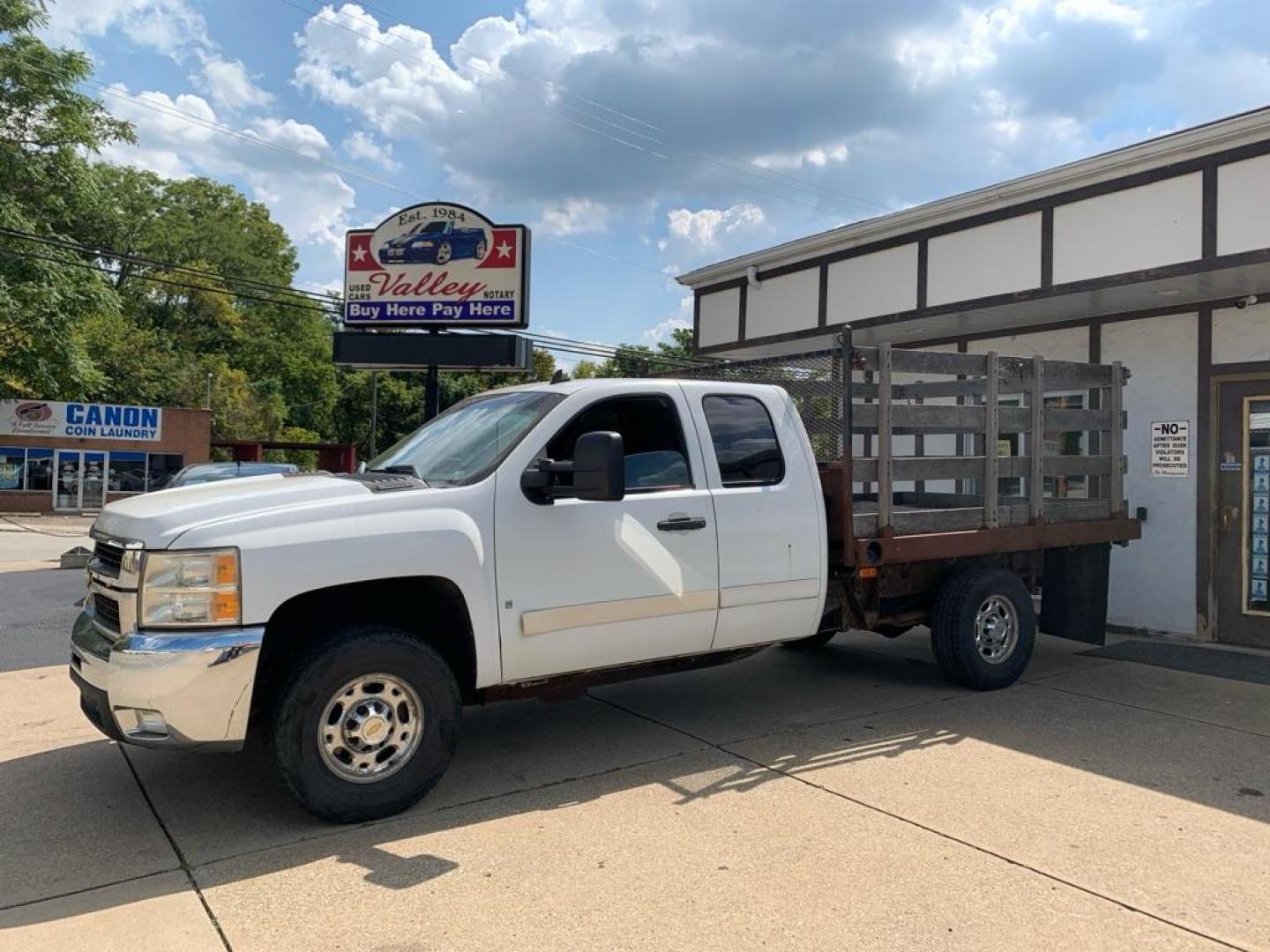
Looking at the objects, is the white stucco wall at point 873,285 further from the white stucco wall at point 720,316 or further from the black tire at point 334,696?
the black tire at point 334,696

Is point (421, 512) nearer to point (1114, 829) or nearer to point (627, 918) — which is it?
point (627, 918)

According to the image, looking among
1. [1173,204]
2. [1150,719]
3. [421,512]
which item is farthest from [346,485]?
[1173,204]

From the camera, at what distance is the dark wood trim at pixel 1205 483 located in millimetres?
8672

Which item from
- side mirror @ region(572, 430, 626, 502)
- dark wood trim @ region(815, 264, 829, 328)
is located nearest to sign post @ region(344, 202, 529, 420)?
dark wood trim @ region(815, 264, 829, 328)

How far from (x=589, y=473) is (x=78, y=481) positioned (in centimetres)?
3342

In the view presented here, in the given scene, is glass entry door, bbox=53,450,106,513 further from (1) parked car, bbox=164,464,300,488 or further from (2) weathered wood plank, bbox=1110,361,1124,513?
(2) weathered wood plank, bbox=1110,361,1124,513

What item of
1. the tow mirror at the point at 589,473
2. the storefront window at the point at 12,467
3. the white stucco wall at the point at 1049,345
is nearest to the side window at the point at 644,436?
the tow mirror at the point at 589,473

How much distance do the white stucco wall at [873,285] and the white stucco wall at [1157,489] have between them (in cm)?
215

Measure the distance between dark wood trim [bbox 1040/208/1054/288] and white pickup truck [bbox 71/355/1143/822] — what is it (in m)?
4.40

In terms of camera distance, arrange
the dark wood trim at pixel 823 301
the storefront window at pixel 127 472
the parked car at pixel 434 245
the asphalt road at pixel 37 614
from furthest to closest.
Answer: the storefront window at pixel 127 472 → the parked car at pixel 434 245 → the dark wood trim at pixel 823 301 → the asphalt road at pixel 37 614

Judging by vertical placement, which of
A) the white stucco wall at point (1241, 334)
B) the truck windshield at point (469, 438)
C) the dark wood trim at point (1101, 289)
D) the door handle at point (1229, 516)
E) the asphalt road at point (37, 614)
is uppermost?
the dark wood trim at point (1101, 289)

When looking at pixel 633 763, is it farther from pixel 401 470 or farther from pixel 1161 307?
pixel 1161 307

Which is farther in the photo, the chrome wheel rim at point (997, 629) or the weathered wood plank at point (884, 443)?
the chrome wheel rim at point (997, 629)

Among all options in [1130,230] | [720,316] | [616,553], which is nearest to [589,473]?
→ [616,553]
